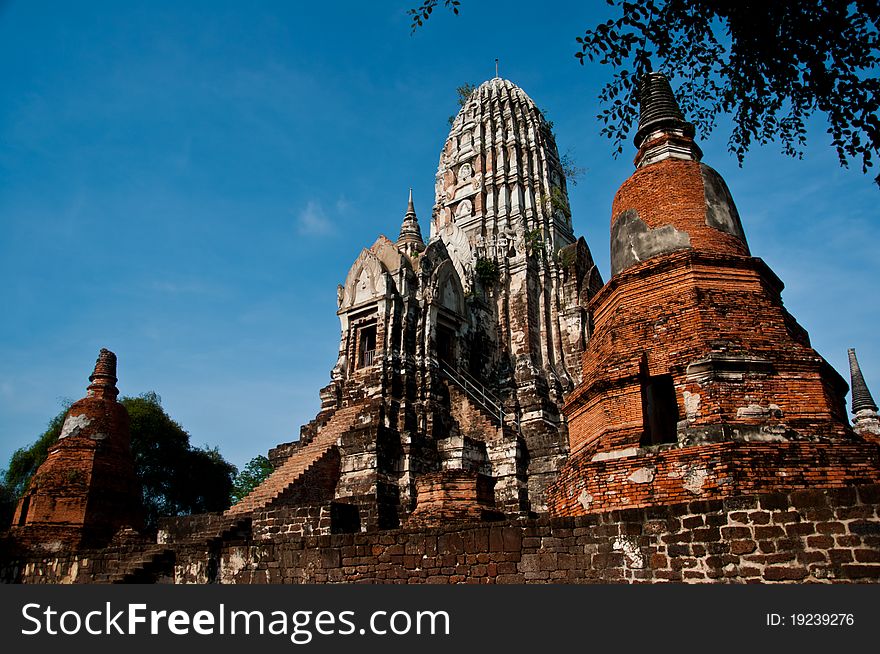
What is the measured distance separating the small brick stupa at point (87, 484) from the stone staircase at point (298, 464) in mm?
2866

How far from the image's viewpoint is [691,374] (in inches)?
297

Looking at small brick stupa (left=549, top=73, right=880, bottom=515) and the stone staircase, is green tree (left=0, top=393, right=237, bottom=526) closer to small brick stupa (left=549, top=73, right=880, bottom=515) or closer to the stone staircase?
the stone staircase

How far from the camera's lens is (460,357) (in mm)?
22203

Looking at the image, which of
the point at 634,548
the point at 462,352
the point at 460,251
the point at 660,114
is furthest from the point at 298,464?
the point at 460,251

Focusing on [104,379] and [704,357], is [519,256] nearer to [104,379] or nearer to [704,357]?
[104,379]

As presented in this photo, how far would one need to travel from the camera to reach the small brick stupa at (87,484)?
1504 centimetres

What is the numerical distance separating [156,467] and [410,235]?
650 inches

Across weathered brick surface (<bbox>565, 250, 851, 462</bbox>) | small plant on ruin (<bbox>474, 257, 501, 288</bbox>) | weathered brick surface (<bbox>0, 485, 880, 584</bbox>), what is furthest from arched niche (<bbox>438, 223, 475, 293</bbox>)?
weathered brick surface (<bbox>0, 485, 880, 584</bbox>)

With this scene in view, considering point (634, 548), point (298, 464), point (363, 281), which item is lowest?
point (634, 548)

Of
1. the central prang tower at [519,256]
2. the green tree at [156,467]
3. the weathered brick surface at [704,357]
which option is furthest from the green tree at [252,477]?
the weathered brick surface at [704,357]

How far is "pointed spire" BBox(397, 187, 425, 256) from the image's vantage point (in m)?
24.1

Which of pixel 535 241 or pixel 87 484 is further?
pixel 535 241

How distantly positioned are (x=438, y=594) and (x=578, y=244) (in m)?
23.3

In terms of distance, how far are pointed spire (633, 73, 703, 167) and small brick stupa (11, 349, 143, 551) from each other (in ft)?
47.1
